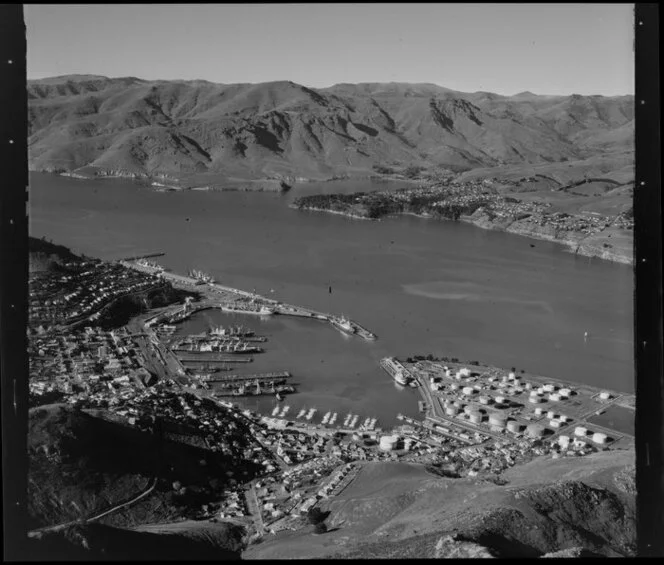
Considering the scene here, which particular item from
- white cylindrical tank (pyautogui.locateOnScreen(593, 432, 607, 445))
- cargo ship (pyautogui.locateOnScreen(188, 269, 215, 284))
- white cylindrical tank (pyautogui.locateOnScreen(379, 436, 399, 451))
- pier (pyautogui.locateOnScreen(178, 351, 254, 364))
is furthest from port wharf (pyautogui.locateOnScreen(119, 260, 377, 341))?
white cylindrical tank (pyautogui.locateOnScreen(593, 432, 607, 445))

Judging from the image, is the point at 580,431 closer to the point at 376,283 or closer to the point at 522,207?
the point at 376,283

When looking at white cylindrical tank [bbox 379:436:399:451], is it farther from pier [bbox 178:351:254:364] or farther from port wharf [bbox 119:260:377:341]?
port wharf [bbox 119:260:377:341]

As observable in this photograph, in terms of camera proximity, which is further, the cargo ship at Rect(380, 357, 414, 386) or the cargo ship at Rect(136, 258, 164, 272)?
the cargo ship at Rect(136, 258, 164, 272)

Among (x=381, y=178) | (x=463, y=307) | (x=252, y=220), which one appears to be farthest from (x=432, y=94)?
(x=463, y=307)

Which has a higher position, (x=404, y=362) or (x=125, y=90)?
(x=125, y=90)

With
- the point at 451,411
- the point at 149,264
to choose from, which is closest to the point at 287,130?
the point at 149,264

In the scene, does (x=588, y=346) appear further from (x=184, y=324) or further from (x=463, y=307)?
(x=184, y=324)

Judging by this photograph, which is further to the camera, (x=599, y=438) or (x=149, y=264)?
(x=149, y=264)
